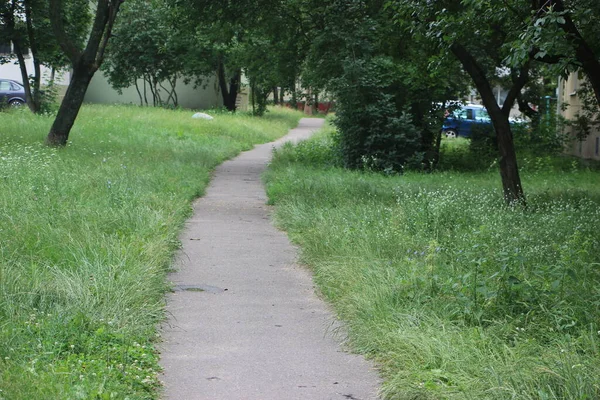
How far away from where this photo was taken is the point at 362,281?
23.9 feet

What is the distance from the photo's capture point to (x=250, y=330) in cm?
655

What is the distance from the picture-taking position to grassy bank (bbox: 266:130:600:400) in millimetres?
4820

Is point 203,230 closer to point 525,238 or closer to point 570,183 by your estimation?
Answer: point 525,238

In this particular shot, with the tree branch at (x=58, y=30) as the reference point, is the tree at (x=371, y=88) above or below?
below

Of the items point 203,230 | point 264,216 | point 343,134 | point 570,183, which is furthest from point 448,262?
point 343,134

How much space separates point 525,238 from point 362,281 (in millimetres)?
2273

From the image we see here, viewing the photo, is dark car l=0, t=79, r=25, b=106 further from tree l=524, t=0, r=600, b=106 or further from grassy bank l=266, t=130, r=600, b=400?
tree l=524, t=0, r=600, b=106

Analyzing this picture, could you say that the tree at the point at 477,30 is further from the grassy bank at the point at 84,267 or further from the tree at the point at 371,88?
the grassy bank at the point at 84,267

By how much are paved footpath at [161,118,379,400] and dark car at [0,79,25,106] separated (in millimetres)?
30988

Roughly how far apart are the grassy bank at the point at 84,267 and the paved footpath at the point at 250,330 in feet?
0.77

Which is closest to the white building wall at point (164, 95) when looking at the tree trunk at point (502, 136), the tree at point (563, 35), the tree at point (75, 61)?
the tree at point (75, 61)

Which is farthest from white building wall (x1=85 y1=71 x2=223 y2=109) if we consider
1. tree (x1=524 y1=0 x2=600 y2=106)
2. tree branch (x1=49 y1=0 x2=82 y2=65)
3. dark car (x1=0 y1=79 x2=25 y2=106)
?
tree (x1=524 y1=0 x2=600 y2=106)

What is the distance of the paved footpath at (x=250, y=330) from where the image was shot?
5.27 metres

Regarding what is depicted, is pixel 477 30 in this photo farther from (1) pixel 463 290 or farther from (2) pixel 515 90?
(2) pixel 515 90
